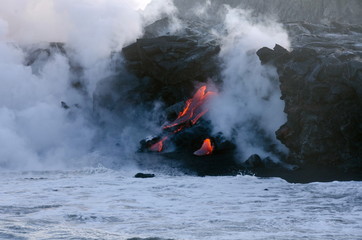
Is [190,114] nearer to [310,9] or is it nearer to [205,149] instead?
[205,149]

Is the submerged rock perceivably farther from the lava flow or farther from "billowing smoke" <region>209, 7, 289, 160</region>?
the lava flow

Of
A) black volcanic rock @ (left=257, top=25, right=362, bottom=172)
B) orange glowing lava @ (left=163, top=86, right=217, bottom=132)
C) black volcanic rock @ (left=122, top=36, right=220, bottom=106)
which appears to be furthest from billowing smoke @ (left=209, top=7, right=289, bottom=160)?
black volcanic rock @ (left=257, top=25, right=362, bottom=172)

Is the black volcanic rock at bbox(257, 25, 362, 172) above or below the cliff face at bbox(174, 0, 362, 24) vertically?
below

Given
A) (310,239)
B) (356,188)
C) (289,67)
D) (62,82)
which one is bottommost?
(310,239)

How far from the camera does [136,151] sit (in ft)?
99.3

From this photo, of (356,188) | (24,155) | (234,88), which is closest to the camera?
(356,188)

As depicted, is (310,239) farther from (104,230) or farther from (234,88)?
(234,88)

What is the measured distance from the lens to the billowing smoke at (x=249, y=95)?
2792 cm

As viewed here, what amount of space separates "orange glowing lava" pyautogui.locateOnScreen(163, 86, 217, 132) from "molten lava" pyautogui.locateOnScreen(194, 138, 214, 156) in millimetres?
2620

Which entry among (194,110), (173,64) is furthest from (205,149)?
(173,64)

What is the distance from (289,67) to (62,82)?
74.2 feet

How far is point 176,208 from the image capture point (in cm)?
1638

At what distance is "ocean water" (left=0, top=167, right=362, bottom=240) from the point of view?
1256 cm

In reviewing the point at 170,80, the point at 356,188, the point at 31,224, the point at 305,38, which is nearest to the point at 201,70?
the point at 170,80
